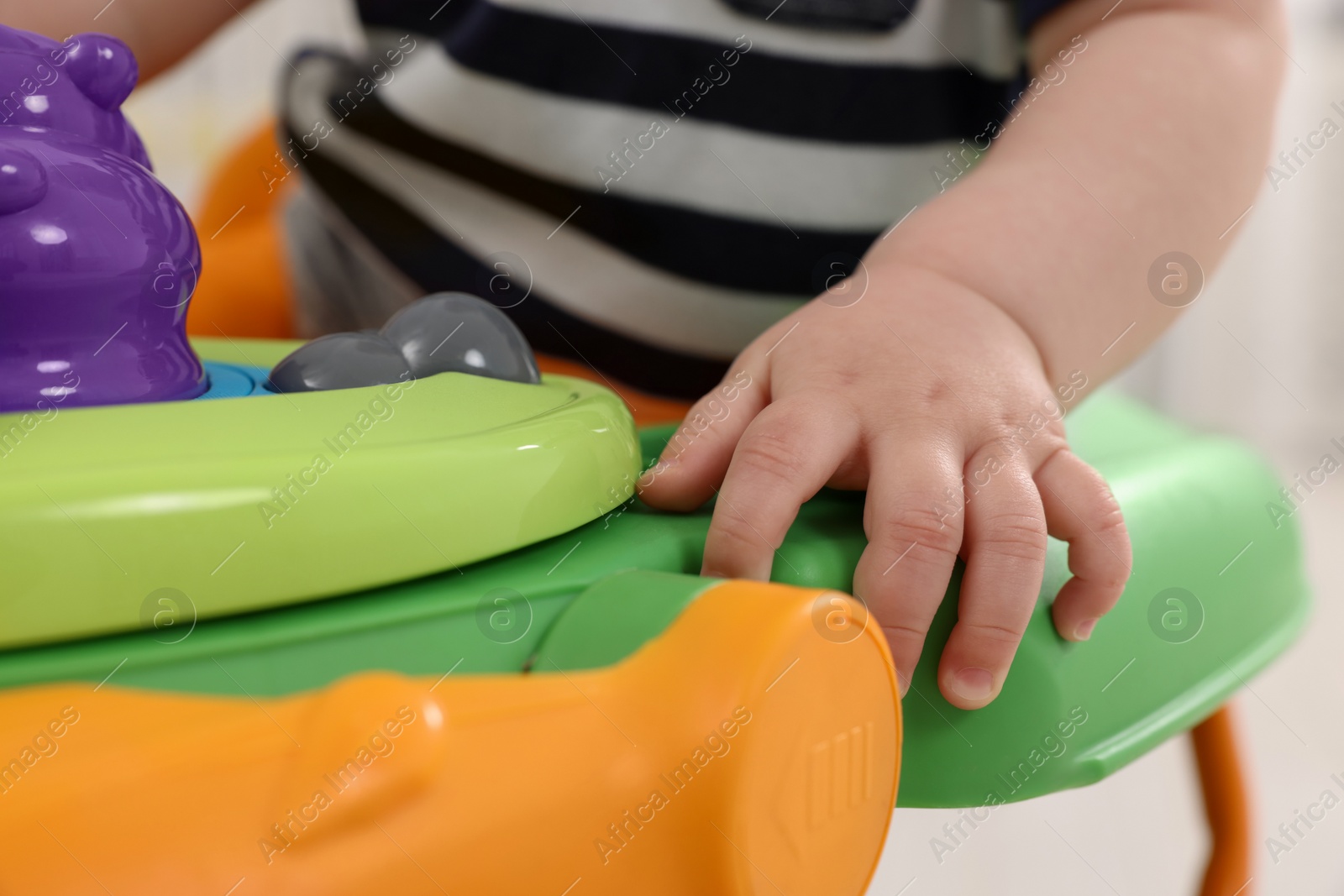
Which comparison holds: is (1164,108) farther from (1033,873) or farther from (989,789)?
(1033,873)

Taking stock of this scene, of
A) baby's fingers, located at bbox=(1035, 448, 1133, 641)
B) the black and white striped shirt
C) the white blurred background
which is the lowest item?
the white blurred background

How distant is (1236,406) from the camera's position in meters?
1.69

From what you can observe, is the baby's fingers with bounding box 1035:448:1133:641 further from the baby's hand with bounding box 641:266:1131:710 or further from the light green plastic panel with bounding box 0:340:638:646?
the light green plastic panel with bounding box 0:340:638:646

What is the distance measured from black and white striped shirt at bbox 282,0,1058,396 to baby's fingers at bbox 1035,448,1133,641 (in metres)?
0.24

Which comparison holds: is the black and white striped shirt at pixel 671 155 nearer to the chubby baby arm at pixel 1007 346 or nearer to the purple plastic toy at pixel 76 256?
the chubby baby arm at pixel 1007 346

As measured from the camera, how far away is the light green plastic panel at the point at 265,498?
20 cm

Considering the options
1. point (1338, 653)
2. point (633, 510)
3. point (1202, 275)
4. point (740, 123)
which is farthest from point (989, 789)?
point (1338, 653)

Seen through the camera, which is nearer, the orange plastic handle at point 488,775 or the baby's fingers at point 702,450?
the orange plastic handle at point 488,775

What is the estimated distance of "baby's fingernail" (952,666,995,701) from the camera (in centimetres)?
28

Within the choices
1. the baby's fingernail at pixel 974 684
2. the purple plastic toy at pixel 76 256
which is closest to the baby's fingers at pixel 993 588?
→ the baby's fingernail at pixel 974 684

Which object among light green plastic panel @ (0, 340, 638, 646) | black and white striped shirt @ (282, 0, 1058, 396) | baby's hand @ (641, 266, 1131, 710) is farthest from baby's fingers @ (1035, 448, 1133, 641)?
black and white striped shirt @ (282, 0, 1058, 396)

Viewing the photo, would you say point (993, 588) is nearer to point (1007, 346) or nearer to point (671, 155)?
point (1007, 346)

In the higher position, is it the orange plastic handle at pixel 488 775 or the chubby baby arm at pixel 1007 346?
the chubby baby arm at pixel 1007 346

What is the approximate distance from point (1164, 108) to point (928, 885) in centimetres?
50
